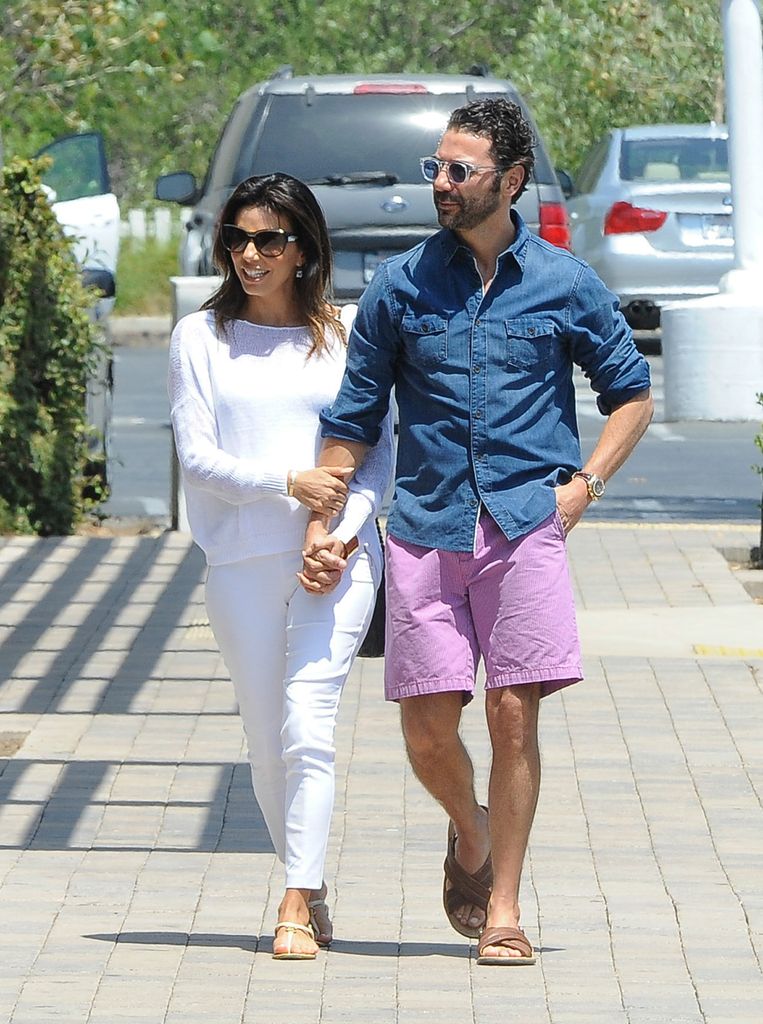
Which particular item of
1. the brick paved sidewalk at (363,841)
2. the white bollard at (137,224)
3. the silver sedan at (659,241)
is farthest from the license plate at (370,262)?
the white bollard at (137,224)

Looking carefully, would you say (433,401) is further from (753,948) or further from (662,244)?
(662,244)

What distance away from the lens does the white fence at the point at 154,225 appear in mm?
30156

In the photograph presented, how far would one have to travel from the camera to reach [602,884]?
18.6 ft

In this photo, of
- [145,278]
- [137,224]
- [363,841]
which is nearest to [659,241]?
[145,278]

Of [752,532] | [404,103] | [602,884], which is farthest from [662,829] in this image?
[404,103]

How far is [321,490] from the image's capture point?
4934 millimetres

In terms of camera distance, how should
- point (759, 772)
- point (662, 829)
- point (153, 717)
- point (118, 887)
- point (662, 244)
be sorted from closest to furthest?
point (118, 887)
point (662, 829)
point (759, 772)
point (153, 717)
point (662, 244)

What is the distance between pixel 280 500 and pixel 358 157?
729cm

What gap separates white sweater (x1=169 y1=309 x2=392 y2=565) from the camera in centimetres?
501

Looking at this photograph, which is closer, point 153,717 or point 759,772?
point 759,772

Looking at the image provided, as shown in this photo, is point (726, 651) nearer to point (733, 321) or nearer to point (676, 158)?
point (733, 321)

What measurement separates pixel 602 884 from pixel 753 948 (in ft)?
2.07

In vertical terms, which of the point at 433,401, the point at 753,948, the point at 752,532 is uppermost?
the point at 433,401

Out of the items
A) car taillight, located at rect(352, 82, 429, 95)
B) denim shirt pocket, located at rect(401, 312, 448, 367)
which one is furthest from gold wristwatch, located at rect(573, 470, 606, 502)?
car taillight, located at rect(352, 82, 429, 95)
